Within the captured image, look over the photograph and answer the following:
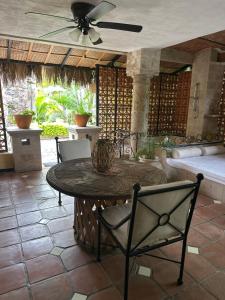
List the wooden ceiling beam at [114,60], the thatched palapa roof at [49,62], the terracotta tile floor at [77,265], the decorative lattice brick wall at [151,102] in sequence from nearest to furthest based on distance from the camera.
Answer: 1. the terracotta tile floor at [77,265]
2. the thatched palapa roof at [49,62]
3. the wooden ceiling beam at [114,60]
4. the decorative lattice brick wall at [151,102]

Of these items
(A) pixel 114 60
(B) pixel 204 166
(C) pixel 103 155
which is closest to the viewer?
(C) pixel 103 155

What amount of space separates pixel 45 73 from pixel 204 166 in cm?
430

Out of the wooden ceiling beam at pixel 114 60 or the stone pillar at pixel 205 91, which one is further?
the wooden ceiling beam at pixel 114 60

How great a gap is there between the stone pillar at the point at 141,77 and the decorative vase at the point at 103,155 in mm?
2751

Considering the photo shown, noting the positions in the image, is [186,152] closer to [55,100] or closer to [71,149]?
[71,149]

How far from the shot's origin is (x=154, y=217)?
1484 mm

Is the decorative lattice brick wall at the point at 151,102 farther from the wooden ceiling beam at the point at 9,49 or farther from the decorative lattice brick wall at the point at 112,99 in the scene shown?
the wooden ceiling beam at the point at 9,49

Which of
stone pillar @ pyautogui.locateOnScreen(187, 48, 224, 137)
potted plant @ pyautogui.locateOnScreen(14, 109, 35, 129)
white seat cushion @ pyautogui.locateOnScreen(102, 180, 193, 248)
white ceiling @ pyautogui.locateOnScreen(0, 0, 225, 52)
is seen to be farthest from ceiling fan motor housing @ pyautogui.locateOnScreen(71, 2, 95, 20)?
stone pillar @ pyautogui.locateOnScreen(187, 48, 224, 137)

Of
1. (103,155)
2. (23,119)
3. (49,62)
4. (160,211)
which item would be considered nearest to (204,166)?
(103,155)

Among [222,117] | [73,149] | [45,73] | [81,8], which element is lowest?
[73,149]

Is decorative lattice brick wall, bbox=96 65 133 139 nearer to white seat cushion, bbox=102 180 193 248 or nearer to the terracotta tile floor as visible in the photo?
the terracotta tile floor

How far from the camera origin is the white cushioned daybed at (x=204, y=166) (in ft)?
11.0

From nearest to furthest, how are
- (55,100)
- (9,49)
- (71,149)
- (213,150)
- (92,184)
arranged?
1. (92,184)
2. (71,149)
3. (9,49)
4. (213,150)
5. (55,100)

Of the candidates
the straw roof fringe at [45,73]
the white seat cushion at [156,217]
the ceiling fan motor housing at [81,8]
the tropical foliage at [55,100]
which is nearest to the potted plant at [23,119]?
the straw roof fringe at [45,73]
